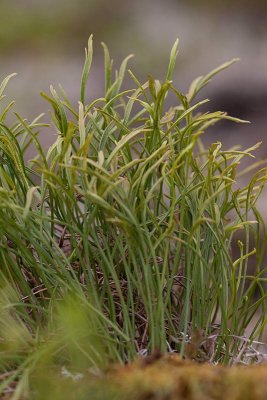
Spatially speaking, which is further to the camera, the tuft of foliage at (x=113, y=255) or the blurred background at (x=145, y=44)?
the blurred background at (x=145, y=44)

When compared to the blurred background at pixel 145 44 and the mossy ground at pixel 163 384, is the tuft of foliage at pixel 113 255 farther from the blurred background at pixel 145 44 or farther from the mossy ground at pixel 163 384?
the blurred background at pixel 145 44

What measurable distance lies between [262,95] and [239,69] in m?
0.11

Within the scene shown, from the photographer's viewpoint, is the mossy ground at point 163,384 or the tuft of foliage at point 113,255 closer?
the mossy ground at point 163,384

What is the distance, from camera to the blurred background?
8.40ft

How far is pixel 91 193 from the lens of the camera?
59cm

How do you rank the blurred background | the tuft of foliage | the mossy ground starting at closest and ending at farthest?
the mossy ground, the tuft of foliage, the blurred background

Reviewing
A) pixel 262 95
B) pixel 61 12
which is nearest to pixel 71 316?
pixel 262 95

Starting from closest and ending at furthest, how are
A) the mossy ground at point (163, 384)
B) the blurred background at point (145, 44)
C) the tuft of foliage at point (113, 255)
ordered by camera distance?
the mossy ground at point (163, 384)
the tuft of foliage at point (113, 255)
the blurred background at point (145, 44)

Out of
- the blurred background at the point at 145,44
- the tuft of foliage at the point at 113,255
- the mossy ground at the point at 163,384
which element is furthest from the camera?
the blurred background at the point at 145,44

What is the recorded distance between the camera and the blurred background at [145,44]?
101 inches

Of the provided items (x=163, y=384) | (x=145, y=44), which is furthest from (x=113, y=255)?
(x=145, y=44)

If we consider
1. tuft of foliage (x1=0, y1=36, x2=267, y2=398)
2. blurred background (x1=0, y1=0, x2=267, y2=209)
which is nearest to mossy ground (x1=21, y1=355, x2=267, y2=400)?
tuft of foliage (x1=0, y1=36, x2=267, y2=398)

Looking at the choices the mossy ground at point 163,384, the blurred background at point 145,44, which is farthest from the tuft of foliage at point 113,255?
the blurred background at point 145,44

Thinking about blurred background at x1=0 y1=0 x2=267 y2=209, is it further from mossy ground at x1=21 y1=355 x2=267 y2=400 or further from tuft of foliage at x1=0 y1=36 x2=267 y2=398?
mossy ground at x1=21 y1=355 x2=267 y2=400
